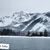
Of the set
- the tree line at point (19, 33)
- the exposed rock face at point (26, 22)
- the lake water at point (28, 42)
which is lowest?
the lake water at point (28, 42)

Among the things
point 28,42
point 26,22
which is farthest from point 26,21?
point 28,42

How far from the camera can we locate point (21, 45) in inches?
93.8

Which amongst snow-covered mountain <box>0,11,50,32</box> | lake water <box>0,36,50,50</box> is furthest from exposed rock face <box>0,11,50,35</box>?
lake water <box>0,36,50,50</box>

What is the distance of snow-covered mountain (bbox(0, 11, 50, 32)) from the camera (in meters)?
2.22

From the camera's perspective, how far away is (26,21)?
7.46ft

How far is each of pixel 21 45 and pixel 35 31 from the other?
0.32 meters

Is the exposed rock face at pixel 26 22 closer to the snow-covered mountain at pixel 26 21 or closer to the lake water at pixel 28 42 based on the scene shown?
the snow-covered mountain at pixel 26 21

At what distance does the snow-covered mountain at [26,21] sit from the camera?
87.5 inches

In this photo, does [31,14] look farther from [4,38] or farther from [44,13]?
[4,38]

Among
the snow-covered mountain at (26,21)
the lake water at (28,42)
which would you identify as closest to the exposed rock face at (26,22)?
the snow-covered mountain at (26,21)

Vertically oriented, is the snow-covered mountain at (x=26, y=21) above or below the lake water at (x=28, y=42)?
above

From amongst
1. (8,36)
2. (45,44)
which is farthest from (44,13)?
(8,36)

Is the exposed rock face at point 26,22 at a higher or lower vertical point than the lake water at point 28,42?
higher

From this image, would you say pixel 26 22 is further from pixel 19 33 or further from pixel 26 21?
pixel 19 33
